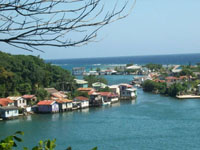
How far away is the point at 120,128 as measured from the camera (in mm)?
8461

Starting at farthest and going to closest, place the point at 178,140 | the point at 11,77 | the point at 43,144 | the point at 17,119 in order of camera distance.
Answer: the point at 11,77, the point at 17,119, the point at 178,140, the point at 43,144

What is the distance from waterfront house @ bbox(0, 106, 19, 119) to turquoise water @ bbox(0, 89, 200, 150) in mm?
452

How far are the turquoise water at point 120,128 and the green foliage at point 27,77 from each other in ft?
8.42

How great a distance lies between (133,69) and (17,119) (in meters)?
21.8

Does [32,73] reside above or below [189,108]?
above

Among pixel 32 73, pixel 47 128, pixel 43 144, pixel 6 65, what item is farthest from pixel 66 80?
pixel 43 144

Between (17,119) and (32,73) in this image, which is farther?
(32,73)

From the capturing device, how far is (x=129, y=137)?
7500 millimetres

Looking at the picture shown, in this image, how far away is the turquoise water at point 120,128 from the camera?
700 cm

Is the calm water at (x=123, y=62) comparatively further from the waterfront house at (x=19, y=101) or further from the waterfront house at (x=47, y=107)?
the waterfront house at (x=19, y=101)

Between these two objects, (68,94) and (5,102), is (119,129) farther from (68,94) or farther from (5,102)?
(68,94)

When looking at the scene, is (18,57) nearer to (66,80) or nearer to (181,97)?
(66,80)

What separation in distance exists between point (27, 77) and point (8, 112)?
3827mm

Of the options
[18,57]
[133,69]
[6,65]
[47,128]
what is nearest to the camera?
[47,128]
